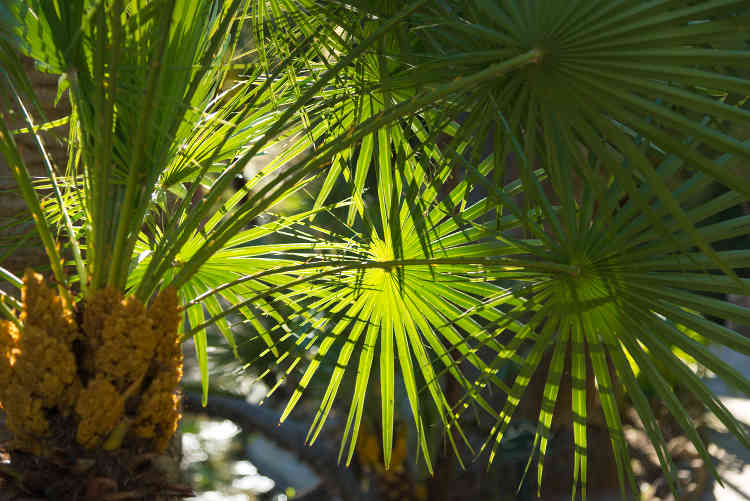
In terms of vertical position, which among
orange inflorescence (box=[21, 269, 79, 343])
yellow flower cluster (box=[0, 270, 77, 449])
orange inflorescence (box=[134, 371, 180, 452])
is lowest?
orange inflorescence (box=[134, 371, 180, 452])

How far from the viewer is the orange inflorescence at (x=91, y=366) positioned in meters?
0.94

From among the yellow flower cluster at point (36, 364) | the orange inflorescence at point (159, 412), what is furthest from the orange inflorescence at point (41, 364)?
the orange inflorescence at point (159, 412)

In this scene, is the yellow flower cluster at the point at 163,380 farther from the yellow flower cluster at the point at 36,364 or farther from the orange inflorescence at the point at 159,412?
Answer: the yellow flower cluster at the point at 36,364

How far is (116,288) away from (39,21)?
464 millimetres

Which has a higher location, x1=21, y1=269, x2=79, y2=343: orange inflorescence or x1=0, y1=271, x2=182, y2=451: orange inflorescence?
x1=21, y1=269, x2=79, y2=343: orange inflorescence

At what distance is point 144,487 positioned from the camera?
989 millimetres

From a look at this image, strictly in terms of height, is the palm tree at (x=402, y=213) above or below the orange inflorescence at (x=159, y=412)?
above

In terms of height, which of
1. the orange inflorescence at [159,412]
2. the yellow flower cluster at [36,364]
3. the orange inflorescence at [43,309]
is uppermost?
the orange inflorescence at [43,309]

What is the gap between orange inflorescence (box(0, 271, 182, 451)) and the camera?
3.08ft

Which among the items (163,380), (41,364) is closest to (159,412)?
(163,380)

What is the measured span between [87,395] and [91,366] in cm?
7

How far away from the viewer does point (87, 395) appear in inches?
37.0

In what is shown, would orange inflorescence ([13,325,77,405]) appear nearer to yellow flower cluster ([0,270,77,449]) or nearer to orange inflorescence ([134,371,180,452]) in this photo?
yellow flower cluster ([0,270,77,449])

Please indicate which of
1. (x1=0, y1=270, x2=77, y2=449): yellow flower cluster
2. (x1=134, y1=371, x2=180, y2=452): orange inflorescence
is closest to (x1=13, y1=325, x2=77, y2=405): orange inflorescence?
(x1=0, y1=270, x2=77, y2=449): yellow flower cluster
